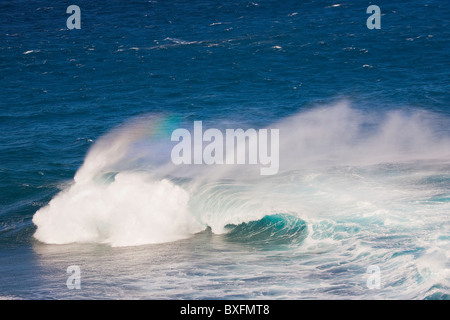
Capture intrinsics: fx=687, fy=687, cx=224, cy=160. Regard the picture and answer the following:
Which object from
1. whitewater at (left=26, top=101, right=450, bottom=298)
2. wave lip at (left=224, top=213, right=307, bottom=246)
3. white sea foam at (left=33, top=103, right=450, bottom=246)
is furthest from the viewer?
white sea foam at (left=33, top=103, right=450, bottom=246)

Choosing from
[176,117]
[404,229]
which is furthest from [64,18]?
[404,229]

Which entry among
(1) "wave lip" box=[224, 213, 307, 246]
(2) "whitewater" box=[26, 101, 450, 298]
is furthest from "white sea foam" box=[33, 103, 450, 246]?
(1) "wave lip" box=[224, 213, 307, 246]

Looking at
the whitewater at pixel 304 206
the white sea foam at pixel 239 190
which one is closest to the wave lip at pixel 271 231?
the whitewater at pixel 304 206

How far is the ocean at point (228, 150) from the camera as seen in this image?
2717 centimetres

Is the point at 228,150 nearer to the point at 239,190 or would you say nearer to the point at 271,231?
the point at 239,190

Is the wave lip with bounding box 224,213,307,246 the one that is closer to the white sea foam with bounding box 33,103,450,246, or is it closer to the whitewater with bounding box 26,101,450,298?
the whitewater with bounding box 26,101,450,298

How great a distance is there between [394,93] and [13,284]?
35795 millimetres

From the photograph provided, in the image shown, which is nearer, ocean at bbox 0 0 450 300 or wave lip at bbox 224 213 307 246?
ocean at bbox 0 0 450 300

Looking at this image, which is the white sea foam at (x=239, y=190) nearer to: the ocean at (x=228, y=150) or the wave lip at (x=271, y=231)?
the ocean at (x=228, y=150)

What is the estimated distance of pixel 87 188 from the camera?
36.9 m

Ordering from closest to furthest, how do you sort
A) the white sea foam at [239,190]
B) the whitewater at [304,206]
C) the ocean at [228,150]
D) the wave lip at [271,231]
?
the whitewater at [304,206]
the ocean at [228,150]
the wave lip at [271,231]
the white sea foam at [239,190]

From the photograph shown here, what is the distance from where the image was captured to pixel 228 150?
43.3m

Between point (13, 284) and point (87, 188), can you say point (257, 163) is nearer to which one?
point (87, 188)

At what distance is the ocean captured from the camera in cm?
2717
